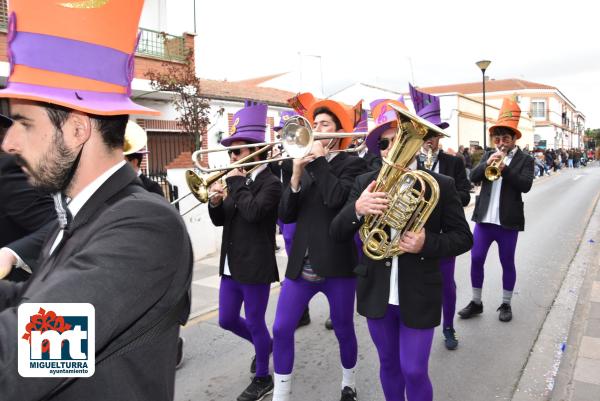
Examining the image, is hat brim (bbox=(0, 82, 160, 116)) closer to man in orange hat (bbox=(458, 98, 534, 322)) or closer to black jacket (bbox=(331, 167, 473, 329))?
black jacket (bbox=(331, 167, 473, 329))

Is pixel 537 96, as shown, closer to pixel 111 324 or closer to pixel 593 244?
pixel 593 244

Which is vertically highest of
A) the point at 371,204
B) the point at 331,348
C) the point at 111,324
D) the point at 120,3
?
the point at 120,3

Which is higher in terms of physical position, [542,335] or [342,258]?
[342,258]

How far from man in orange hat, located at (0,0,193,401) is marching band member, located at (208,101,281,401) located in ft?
7.19

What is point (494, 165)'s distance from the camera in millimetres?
4973

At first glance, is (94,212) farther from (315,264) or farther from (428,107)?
(428,107)

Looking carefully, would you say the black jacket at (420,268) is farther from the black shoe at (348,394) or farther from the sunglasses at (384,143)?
the black shoe at (348,394)

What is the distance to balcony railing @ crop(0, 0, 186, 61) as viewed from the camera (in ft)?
48.6

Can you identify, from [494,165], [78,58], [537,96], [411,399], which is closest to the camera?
[78,58]

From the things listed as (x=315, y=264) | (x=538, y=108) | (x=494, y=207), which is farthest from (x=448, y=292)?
(x=538, y=108)

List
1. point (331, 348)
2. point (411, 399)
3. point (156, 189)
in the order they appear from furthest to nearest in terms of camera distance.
Answer: point (331, 348) < point (156, 189) < point (411, 399)

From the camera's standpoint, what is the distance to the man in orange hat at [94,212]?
43.6 inches

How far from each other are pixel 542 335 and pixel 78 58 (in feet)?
16.1

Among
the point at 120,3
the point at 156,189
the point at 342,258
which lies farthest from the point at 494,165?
the point at 120,3
